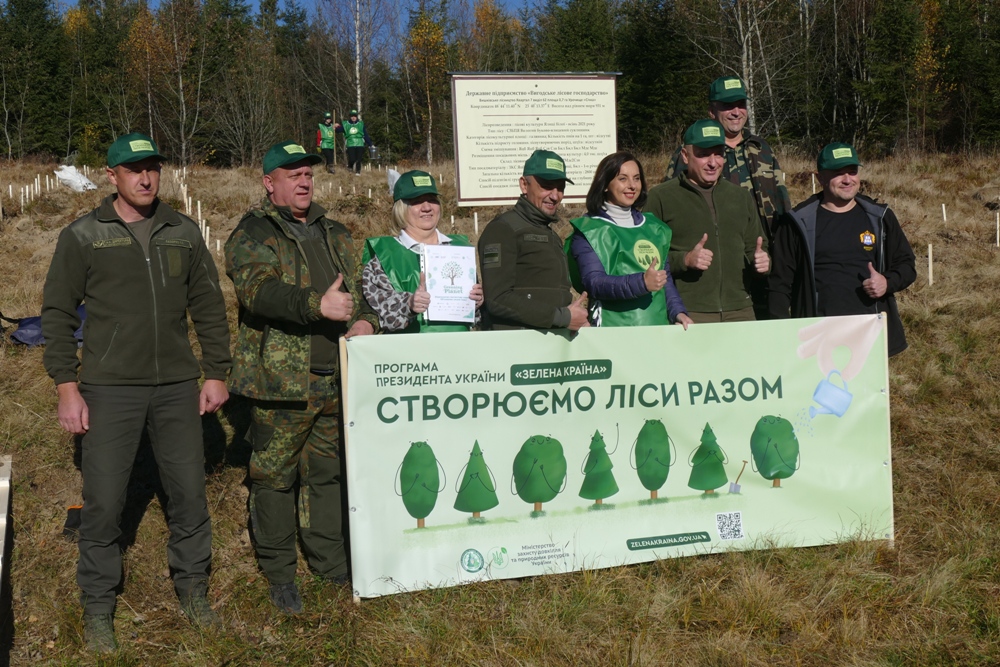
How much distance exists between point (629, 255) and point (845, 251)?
141 cm

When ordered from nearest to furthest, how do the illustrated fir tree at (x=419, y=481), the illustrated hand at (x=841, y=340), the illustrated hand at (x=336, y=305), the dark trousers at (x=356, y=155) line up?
the illustrated hand at (x=336, y=305), the illustrated fir tree at (x=419, y=481), the illustrated hand at (x=841, y=340), the dark trousers at (x=356, y=155)

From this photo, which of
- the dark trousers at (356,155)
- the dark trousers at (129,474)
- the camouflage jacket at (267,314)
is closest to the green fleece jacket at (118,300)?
the dark trousers at (129,474)

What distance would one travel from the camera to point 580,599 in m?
4.02

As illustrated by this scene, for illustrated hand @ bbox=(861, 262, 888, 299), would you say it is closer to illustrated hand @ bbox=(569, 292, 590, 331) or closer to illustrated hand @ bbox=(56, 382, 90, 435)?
illustrated hand @ bbox=(569, 292, 590, 331)

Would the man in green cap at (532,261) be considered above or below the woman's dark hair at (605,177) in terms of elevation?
below

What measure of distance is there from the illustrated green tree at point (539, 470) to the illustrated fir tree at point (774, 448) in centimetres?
108

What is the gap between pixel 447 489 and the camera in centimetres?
414

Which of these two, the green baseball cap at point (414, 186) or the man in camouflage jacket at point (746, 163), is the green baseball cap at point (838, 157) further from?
the green baseball cap at point (414, 186)

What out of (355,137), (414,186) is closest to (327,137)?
(355,137)

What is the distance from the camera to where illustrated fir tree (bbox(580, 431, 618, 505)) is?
4.33m

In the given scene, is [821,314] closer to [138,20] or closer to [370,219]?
[370,219]

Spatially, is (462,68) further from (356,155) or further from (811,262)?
(811,262)

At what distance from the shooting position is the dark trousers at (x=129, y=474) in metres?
3.84

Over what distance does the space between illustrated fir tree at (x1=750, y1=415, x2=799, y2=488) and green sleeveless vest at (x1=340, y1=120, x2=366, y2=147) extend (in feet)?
65.7
